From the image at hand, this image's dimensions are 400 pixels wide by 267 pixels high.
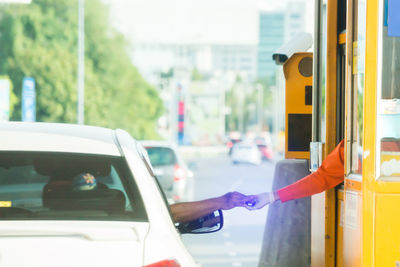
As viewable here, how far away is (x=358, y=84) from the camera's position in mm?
4129

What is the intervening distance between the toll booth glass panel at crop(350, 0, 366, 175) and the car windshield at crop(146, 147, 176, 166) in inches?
440

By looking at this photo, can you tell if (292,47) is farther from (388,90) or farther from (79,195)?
(79,195)

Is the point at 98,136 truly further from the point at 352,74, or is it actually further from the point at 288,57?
the point at 288,57

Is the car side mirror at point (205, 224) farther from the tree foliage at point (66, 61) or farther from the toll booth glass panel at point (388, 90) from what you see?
the tree foliage at point (66, 61)

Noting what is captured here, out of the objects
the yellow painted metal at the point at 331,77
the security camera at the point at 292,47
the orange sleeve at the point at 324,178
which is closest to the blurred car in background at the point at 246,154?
the security camera at the point at 292,47

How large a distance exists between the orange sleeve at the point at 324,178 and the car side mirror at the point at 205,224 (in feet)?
1.59

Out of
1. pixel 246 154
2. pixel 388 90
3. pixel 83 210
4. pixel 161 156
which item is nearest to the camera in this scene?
pixel 83 210

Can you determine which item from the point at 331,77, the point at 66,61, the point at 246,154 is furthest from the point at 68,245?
the point at 246,154

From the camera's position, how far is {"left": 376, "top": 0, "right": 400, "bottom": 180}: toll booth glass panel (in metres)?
3.82

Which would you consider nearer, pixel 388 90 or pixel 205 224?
pixel 388 90

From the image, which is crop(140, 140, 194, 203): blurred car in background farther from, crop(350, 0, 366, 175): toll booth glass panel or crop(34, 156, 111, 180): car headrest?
crop(34, 156, 111, 180): car headrest

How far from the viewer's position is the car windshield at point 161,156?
1537 centimetres

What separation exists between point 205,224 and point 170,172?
10534mm

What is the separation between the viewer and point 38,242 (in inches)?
119
